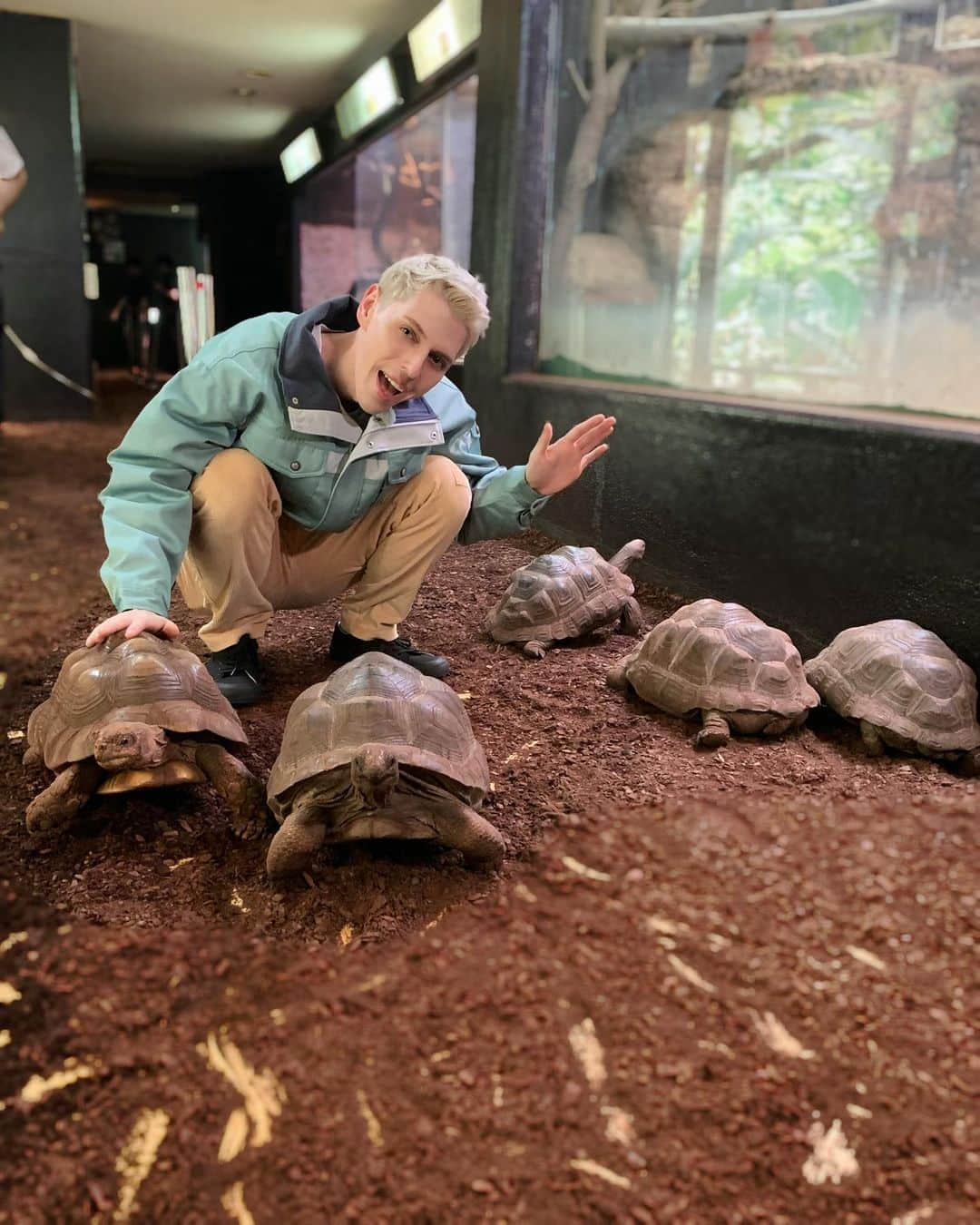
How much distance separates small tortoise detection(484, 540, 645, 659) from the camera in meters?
3.15

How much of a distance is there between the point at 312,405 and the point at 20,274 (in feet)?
22.7

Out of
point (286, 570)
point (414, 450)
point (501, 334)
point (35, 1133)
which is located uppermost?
point (501, 334)

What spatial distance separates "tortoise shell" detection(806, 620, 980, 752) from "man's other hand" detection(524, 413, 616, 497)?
3.02ft

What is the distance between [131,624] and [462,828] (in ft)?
2.85

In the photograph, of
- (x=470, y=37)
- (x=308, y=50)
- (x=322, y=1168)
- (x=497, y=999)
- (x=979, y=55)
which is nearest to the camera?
(x=322, y=1168)

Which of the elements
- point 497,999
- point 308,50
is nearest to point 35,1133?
point 497,999

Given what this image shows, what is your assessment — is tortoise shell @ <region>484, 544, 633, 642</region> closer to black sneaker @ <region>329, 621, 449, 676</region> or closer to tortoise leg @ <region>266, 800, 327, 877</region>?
black sneaker @ <region>329, 621, 449, 676</region>

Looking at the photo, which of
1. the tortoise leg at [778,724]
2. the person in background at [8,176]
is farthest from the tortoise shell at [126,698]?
the person in background at [8,176]

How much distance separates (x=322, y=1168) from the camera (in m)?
0.98

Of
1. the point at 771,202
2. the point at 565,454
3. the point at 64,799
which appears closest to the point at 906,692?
the point at 565,454

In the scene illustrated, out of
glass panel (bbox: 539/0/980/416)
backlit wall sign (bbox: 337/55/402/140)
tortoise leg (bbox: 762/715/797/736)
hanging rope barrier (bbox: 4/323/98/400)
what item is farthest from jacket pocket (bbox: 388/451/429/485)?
backlit wall sign (bbox: 337/55/402/140)

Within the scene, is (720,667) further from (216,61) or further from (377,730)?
(216,61)

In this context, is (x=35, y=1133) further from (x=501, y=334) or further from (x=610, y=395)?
(x=501, y=334)

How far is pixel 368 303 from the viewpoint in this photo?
2.33 m
